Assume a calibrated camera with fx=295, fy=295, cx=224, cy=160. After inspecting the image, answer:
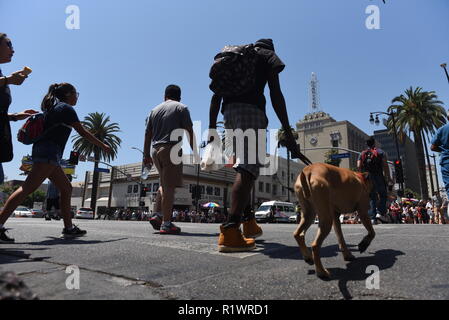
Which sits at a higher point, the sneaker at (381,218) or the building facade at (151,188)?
the building facade at (151,188)

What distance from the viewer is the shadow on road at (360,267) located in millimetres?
1608

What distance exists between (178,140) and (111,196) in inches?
1925

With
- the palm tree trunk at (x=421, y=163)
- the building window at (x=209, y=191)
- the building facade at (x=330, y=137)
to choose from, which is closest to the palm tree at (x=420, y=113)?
the palm tree trunk at (x=421, y=163)

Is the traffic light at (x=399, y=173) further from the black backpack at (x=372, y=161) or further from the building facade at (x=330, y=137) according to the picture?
the building facade at (x=330, y=137)

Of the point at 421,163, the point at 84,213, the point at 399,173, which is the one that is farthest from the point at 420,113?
the point at 84,213

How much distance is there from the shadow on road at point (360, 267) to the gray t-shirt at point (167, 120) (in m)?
2.98

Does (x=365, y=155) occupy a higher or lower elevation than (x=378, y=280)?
higher

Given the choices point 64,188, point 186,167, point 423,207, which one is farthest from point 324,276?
point 186,167

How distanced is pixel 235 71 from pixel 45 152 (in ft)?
8.19

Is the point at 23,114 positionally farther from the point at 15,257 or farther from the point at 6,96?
the point at 15,257

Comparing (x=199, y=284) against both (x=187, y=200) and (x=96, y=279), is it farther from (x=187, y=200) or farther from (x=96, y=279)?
(x=187, y=200)

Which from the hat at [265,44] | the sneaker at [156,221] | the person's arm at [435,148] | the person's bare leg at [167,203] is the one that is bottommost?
the sneaker at [156,221]

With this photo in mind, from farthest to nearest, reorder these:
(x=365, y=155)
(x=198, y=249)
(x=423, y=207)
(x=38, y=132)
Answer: (x=423, y=207)
(x=365, y=155)
(x=38, y=132)
(x=198, y=249)
